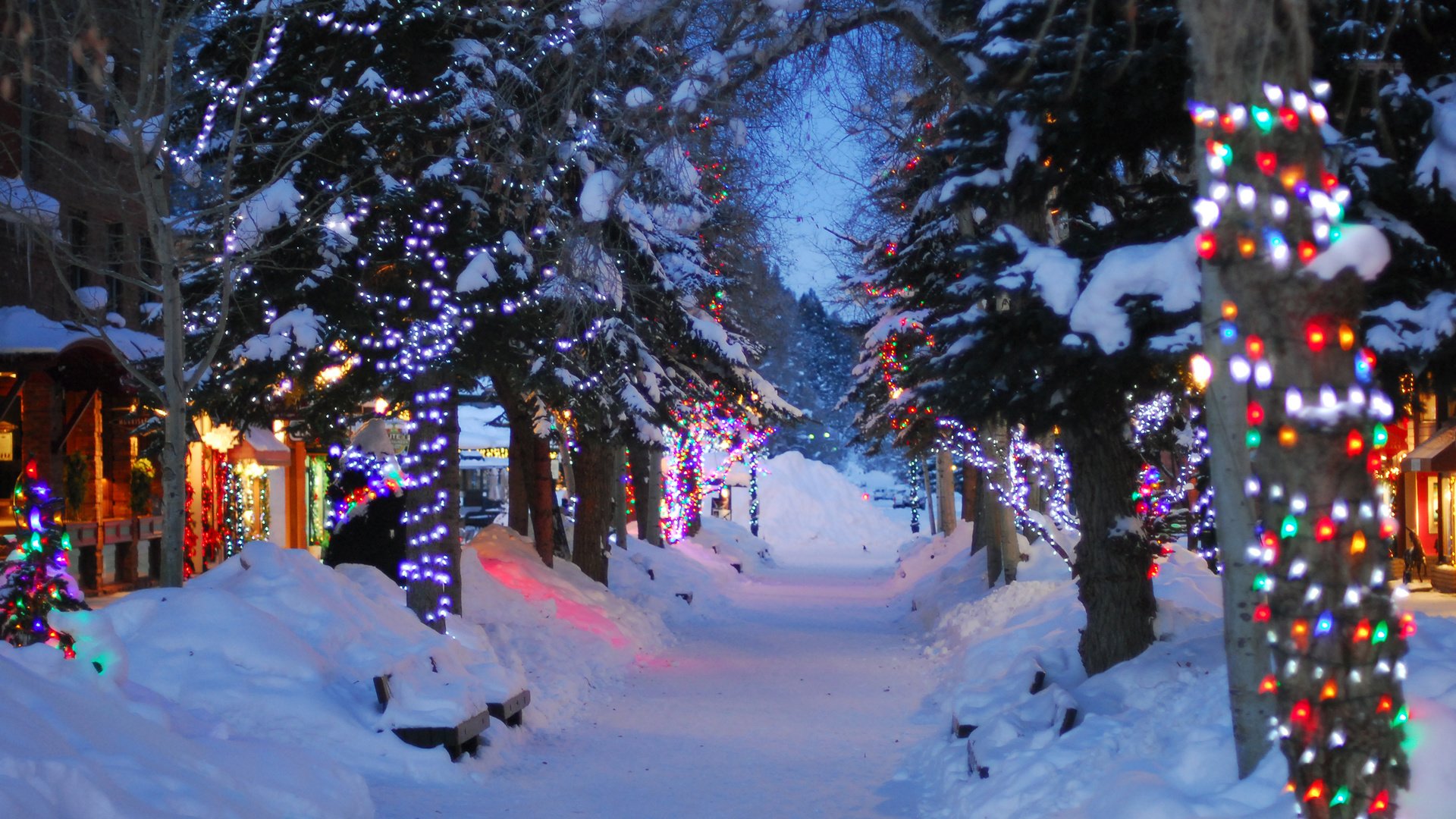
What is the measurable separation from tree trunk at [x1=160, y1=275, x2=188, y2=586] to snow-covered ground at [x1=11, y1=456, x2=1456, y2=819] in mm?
667

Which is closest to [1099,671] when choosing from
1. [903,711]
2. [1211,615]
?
[1211,615]

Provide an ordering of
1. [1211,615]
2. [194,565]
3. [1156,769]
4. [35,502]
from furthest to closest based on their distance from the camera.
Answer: [194,565] < [1211,615] < [35,502] < [1156,769]

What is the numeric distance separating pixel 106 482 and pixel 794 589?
1617 centimetres

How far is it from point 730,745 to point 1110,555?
143 inches

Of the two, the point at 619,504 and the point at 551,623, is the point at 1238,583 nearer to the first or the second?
the point at 551,623

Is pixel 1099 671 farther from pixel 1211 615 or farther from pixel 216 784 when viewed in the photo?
pixel 216 784

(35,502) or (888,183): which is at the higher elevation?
(888,183)

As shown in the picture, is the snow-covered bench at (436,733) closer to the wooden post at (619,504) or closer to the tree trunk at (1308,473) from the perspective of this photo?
the tree trunk at (1308,473)

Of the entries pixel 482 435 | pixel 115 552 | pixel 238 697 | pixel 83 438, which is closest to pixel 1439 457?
pixel 238 697

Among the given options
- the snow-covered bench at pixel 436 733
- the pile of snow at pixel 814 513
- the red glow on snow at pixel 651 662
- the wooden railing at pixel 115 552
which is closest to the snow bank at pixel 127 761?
the snow-covered bench at pixel 436 733

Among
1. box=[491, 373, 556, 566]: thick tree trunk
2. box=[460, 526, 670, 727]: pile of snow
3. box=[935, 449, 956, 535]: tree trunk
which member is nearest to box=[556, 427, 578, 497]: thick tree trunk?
box=[491, 373, 556, 566]: thick tree trunk

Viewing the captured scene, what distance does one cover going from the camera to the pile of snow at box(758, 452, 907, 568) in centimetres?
6850

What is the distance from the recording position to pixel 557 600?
18406 millimetres

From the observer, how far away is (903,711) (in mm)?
13320
